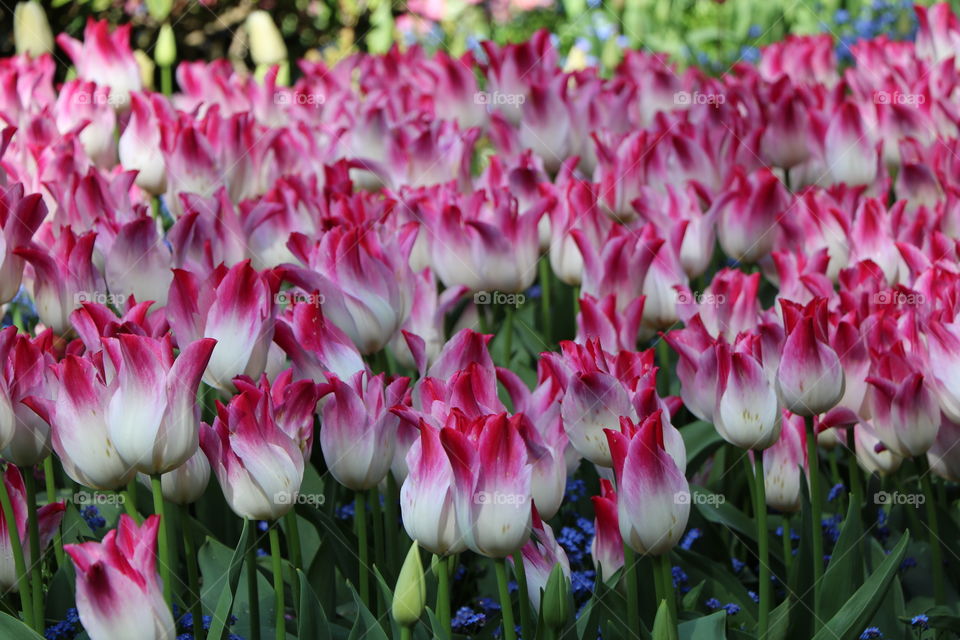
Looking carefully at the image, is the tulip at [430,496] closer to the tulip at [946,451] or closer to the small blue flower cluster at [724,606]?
the small blue flower cluster at [724,606]

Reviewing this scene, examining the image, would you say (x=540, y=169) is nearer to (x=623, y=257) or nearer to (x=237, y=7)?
(x=623, y=257)

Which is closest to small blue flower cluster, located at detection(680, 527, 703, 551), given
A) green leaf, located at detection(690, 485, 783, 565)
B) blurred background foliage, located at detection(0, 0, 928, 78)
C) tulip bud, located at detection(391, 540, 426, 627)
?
green leaf, located at detection(690, 485, 783, 565)

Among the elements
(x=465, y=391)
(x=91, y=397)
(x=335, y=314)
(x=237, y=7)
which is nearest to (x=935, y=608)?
(x=465, y=391)

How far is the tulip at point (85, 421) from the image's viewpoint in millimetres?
1437

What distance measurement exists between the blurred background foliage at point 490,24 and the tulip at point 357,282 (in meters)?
4.21

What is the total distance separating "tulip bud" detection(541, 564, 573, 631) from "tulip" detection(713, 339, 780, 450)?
35 cm

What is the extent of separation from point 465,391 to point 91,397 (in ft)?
1.46

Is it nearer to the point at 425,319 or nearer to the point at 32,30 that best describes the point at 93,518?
the point at 425,319

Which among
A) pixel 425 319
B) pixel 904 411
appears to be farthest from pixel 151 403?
pixel 904 411

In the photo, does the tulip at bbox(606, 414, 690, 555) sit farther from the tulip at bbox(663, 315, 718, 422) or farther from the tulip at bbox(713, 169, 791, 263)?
the tulip at bbox(713, 169, 791, 263)

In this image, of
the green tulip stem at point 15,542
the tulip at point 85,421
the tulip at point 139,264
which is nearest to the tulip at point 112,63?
the tulip at point 139,264

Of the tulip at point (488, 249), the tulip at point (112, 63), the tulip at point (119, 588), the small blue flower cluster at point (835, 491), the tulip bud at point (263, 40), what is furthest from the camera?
the tulip bud at point (263, 40)

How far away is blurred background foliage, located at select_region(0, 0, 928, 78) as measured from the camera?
635 centimetres

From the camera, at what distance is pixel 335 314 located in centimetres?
190
